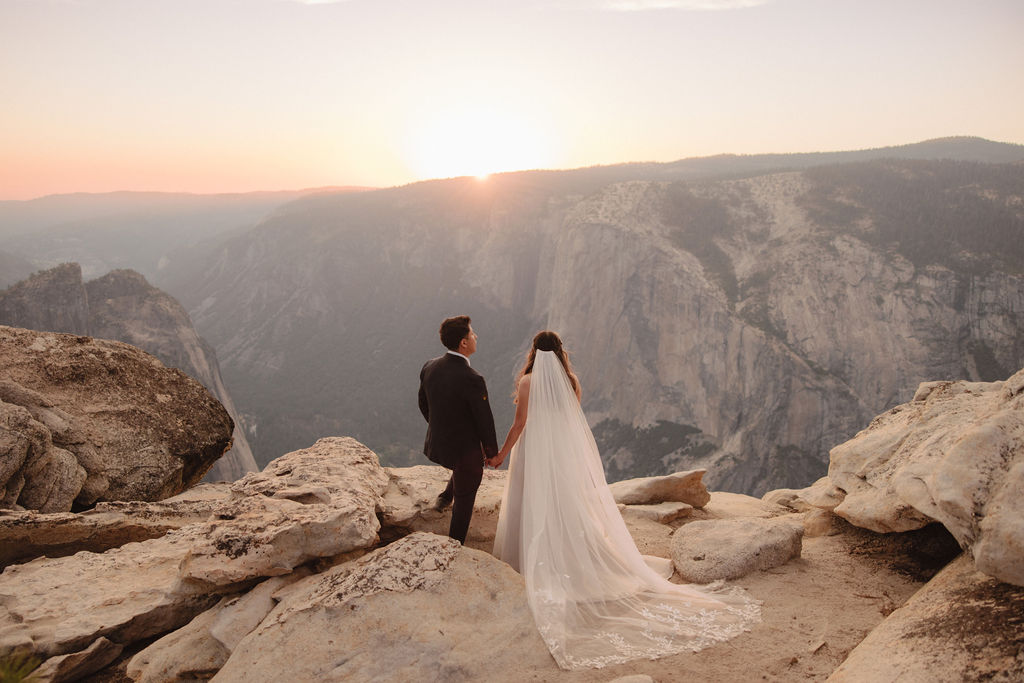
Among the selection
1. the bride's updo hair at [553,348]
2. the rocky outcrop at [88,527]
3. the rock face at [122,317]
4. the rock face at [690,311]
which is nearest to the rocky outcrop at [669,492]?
the bride's updo hair at [553,348]

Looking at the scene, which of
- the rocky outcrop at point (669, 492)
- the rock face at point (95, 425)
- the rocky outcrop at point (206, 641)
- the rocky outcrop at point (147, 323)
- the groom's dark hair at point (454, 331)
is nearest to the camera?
the rocky outcrop at point (206, 641)

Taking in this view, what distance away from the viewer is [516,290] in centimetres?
6800

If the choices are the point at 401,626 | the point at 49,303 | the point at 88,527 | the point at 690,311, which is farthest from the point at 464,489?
the point at 690,311

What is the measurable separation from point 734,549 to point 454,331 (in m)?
3.11

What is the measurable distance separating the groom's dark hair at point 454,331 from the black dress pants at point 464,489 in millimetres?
931

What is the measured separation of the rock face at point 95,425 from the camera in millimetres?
5969

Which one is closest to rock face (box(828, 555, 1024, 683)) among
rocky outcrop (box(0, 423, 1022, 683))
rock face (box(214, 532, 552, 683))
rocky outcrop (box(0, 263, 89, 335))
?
rocky outcrop (box(0, 423, 1022, 683))

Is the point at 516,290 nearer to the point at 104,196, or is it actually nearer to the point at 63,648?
the point at 63,648

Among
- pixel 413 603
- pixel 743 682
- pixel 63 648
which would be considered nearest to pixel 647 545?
pixel 743 682

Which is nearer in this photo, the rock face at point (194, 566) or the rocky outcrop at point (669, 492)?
the rock face at point (194, 566)

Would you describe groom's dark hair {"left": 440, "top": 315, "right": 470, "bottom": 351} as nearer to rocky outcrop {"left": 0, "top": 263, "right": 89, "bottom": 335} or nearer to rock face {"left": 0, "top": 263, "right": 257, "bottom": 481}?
rock face {"left": 0, "top": 263, "right": 257, "bottom": 481}

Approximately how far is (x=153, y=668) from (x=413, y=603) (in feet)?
5.51

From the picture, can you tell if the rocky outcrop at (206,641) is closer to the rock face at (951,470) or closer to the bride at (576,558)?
the bride at (576,558)

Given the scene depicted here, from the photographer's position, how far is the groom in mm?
4633
